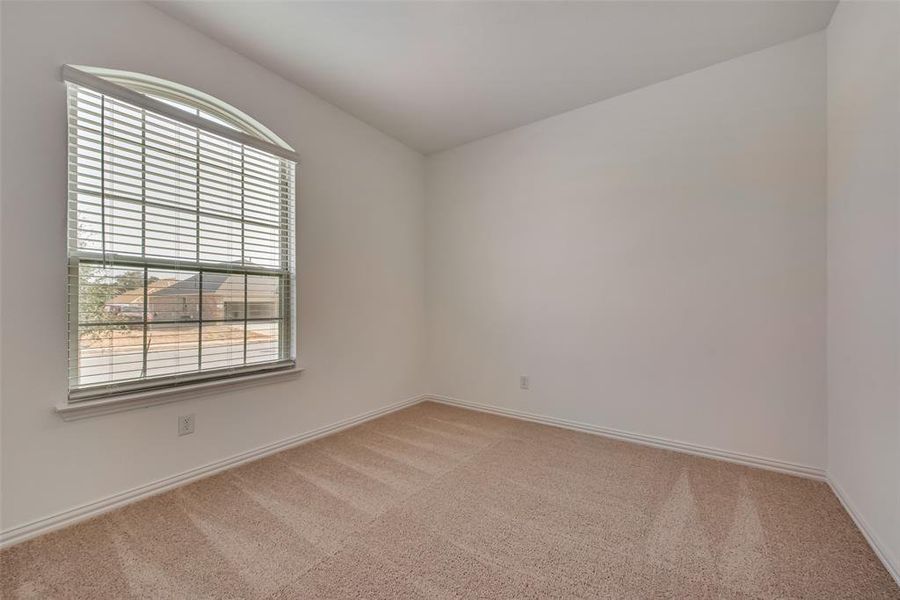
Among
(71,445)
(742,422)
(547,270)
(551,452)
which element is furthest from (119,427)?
(742,422)

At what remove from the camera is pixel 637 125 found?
8.86ft

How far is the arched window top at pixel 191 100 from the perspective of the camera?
1.90m

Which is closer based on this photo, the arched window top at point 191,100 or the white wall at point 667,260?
the arched window top at point 191,100

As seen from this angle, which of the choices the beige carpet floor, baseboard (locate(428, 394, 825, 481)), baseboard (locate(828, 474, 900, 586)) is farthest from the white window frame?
baseboard (locate(828, 474, 900, 586))

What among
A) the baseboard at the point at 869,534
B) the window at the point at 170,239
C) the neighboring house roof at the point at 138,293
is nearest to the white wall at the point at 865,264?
the baseboard at the point at 869,534

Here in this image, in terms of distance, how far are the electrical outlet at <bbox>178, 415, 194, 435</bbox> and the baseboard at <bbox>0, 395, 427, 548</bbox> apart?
232 mm

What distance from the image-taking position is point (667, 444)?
8.42ft

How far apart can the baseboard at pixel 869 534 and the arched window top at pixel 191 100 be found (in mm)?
3804

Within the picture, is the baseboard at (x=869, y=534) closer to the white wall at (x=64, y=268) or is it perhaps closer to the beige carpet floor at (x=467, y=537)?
the beige carpet floor at (x=467, y=537)

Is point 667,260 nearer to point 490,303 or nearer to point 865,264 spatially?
point 865,264

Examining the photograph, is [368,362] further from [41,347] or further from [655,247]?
[655,247]

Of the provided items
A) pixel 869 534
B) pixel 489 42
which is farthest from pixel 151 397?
pixel 869 534

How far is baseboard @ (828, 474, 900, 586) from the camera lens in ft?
4.53

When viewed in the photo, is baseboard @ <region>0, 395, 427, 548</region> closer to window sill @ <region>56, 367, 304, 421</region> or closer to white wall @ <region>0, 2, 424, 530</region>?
white wall @ <region>0, 2, 424, 530</region>
